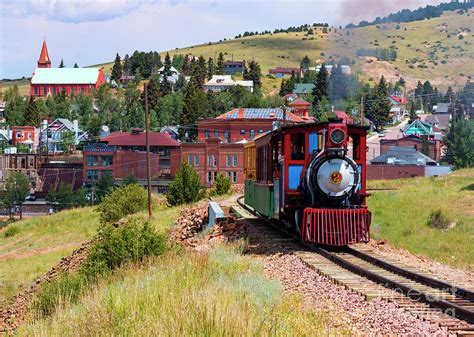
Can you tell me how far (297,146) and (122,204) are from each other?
31.4 metres

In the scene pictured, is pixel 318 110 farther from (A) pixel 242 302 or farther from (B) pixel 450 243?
(A) pixel 242 302

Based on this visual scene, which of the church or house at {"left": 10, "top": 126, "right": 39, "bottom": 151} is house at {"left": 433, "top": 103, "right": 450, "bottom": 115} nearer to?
house at {"left": 10, "top": 126, "right": 39, "bottom": 151}

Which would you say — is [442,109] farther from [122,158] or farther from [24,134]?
[24,134]

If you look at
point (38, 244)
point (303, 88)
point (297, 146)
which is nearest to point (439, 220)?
point (297, 146)

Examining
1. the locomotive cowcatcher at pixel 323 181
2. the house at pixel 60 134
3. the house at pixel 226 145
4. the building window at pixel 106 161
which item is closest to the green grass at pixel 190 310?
the locomotive cowcatcher at pixel 323 181

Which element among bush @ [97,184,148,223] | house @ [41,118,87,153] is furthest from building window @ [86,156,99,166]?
bush @ [97,184,148,223]

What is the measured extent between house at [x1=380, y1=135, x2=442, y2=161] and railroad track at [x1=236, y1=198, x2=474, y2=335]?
81.9 meters

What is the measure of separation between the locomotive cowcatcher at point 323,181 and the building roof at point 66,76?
176612mm

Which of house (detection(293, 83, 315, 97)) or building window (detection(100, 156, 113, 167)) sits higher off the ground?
house (detection(293, 83, 315, 97))

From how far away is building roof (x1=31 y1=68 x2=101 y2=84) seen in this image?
192875 millimetres

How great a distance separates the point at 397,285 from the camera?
13.1 meters

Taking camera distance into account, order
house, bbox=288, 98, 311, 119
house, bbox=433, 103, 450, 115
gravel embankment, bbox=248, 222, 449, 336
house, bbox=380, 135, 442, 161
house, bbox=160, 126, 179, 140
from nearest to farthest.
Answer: gravel embankment, bbox=248, 222, 449, 336 < house, bbox=380, 135, 442, 161 < house, bbox=288, 98, 311, 119 < house, bbox=160, 126, 179, 140 < house, bbox=433, 103, 450, 115

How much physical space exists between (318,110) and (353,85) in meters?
69.0

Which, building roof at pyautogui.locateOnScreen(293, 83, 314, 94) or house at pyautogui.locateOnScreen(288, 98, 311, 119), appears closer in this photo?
house at pyautogui.locateOnScreen(288, 98, 311, 119)
